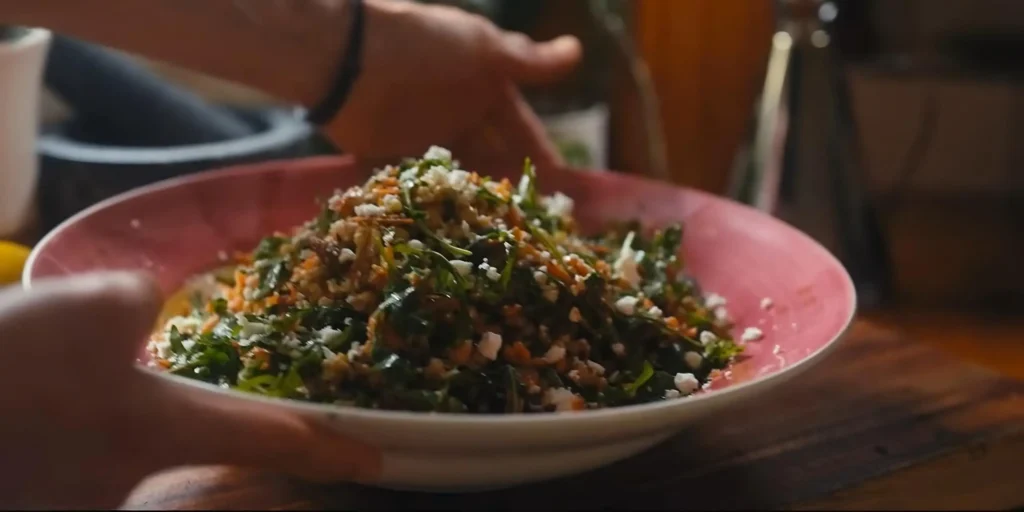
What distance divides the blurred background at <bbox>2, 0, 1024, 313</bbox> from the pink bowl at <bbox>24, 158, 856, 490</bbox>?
0.65 ft

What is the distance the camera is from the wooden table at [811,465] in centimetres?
69

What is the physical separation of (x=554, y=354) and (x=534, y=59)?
479mm

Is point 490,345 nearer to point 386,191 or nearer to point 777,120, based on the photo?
point 386,191

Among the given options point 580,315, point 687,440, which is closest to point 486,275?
point 580,315

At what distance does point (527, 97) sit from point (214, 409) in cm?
113

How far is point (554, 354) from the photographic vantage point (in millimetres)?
704

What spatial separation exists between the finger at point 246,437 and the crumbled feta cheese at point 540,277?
0.20 meters

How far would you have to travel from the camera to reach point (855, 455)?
0.74 m

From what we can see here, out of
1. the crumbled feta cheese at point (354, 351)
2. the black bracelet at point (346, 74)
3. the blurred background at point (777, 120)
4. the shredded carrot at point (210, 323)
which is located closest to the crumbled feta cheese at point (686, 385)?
the crumbled feta cheese at point (354, 351)

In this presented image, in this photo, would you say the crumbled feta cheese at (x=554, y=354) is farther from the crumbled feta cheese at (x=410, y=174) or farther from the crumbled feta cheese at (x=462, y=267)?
the crumbled feta cheese at (x=410, y=174)

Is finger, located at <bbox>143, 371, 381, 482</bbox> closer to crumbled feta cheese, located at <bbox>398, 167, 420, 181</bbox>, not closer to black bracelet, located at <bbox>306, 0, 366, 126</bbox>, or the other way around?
crumbled feta cheese, located at <bbox>398, 167, 420, 181</bbox>

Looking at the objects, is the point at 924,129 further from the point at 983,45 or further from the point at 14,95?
the point at 14,95

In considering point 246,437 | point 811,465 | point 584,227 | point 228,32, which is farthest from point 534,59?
point 246,437

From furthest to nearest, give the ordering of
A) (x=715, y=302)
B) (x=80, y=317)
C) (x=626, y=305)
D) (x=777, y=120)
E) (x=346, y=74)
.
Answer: (x=777, y=120), (x=346, y=74), (x=715, y=302), (x=626, y=305), (x=80, y=317)
